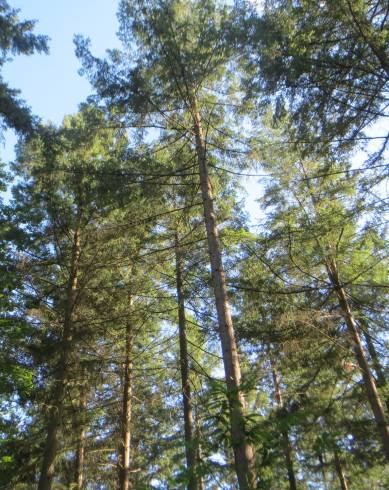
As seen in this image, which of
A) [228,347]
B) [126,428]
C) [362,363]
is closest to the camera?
[228,347]

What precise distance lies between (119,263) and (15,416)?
14.5 feet

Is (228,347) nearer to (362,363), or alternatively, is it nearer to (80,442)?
(362,363)

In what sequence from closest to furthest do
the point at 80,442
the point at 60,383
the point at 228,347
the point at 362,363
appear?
the point at 228,347 → the point at 362,363 → the point at 60,383 → the point at 80,442

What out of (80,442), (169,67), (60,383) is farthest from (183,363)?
(169,67)

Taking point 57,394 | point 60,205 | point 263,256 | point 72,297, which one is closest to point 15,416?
point 57,394

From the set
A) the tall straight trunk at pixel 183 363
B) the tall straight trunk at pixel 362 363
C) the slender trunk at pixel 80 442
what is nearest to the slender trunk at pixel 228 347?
the tall straight trunk at pixel 183 363

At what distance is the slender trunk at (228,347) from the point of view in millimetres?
4355

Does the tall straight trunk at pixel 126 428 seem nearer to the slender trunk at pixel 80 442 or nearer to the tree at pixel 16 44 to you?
the slender trunk at pixel 80 442

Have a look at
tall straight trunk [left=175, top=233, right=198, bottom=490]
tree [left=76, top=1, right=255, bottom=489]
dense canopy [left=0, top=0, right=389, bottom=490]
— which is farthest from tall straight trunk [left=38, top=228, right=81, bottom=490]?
tree [left=76, top=1, right=255, bottom=489]

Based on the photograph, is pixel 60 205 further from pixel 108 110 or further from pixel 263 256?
pixel 263 256

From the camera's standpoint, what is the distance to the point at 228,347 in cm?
678

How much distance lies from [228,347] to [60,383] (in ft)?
15.3

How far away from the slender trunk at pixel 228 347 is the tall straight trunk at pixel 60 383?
173 inches

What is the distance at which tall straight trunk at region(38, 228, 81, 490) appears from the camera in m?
8.45
